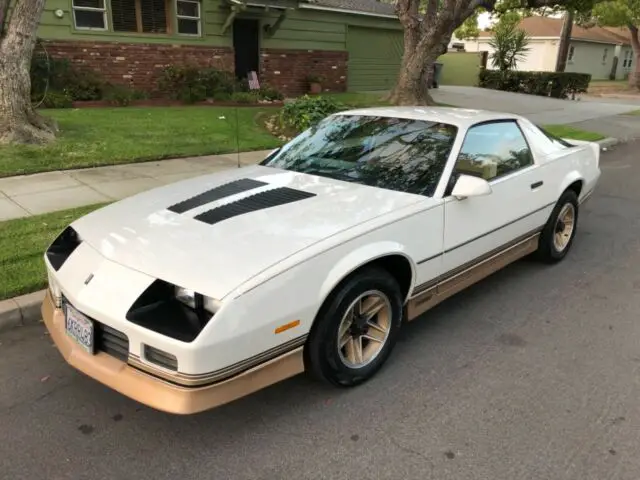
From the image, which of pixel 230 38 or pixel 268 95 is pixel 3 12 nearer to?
pixel 268 95

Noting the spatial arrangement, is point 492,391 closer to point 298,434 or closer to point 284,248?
point 298,434

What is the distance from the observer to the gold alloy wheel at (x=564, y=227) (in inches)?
196

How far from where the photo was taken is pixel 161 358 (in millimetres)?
2490

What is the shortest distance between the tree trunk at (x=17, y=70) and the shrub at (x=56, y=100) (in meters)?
3.99

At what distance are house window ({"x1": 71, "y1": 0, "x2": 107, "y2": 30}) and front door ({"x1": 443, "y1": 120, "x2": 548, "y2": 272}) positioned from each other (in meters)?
12.9

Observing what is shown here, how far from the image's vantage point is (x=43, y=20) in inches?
527

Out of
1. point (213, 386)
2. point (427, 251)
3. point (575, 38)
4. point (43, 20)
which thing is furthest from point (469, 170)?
point (575, 38)

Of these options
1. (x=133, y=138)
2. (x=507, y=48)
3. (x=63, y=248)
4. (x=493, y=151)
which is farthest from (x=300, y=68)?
(x=63, y=248)

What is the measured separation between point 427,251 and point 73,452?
7.12 feet

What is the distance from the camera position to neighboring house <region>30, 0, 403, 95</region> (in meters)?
14.2

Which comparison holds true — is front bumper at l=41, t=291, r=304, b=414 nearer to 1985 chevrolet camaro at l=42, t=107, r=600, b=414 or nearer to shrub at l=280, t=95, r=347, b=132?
1985 chevrolet camaro at l=42, t=107, r=600, b=414

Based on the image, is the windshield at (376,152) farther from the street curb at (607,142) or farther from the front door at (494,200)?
the street curb at (607,142)

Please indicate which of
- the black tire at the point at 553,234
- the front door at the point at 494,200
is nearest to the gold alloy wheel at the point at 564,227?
the black tire at the point at 553,234

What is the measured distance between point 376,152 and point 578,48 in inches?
1794
